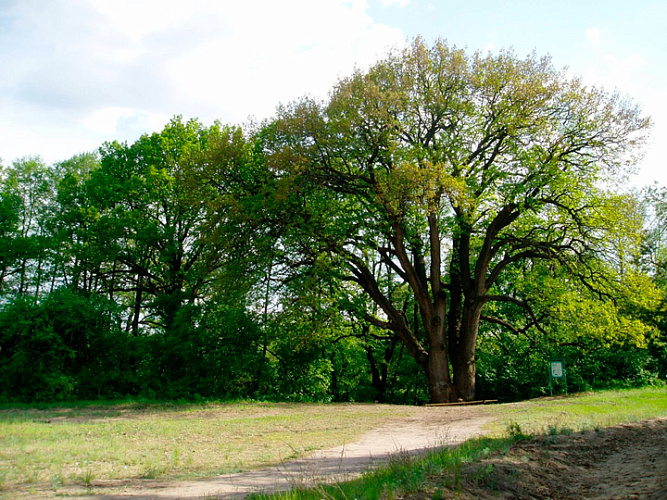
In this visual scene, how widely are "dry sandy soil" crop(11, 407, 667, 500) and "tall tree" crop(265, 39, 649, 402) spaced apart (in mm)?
11275

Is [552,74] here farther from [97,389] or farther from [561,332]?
[97,389]

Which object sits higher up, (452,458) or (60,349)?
(60,349)

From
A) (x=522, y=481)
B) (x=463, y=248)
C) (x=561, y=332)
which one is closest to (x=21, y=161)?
(x=463, y=248)

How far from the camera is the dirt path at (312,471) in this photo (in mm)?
6750

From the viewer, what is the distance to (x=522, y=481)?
6715 mm

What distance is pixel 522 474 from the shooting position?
6.90m

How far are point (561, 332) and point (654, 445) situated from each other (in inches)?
549

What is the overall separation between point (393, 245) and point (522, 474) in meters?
17.1

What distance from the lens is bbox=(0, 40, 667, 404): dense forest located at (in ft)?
67.6

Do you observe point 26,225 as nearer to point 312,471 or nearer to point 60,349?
point 60,349

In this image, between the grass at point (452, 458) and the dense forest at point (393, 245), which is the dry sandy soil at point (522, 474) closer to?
the grass at point (452, 458)

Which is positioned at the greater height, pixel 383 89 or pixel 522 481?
pixel 383 89

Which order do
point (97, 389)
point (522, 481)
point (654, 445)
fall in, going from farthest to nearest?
point (97, 389) → point (654, 445) → point (522, 481)

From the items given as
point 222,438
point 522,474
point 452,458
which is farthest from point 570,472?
point 222,438
